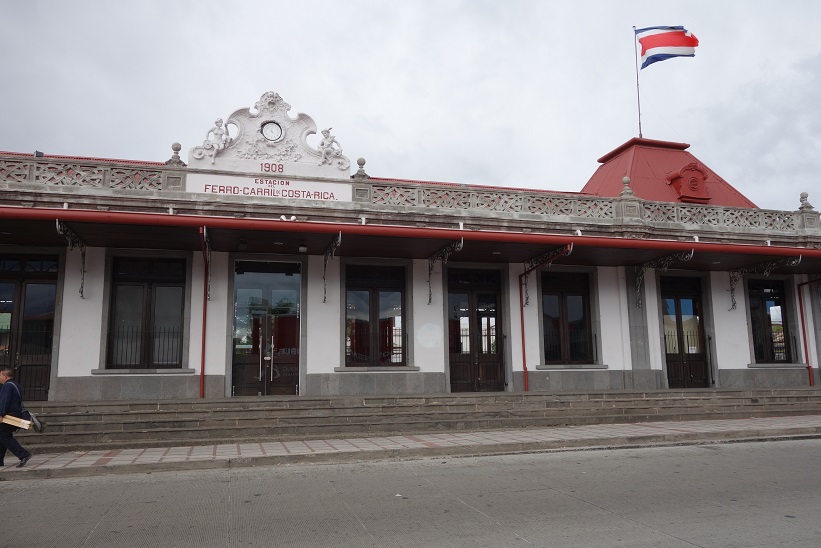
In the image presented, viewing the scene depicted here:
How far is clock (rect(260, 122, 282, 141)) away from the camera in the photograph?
15.3 m

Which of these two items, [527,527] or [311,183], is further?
[311,183]

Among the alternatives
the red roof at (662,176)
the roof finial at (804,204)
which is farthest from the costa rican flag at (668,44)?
the roof finial at (804,204)

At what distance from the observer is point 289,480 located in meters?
8.41

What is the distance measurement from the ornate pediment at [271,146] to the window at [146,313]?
2733mm

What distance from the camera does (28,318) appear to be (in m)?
13.9

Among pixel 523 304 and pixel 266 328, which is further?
pixel 523 304

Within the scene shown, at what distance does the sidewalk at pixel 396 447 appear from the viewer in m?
9.11

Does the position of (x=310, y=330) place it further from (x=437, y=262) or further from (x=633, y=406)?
(x=633, y=406)

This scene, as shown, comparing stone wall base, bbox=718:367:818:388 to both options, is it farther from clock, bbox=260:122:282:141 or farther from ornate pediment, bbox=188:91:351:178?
clock, bbox=260:122:282:141

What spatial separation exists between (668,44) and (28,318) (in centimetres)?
2096

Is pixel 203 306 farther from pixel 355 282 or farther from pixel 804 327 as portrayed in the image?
pixel 804 327

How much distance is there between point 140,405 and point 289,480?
16.6ft

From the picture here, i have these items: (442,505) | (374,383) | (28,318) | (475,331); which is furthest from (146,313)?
(442,505)

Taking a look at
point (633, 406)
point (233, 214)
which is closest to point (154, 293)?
point (233, 214)
